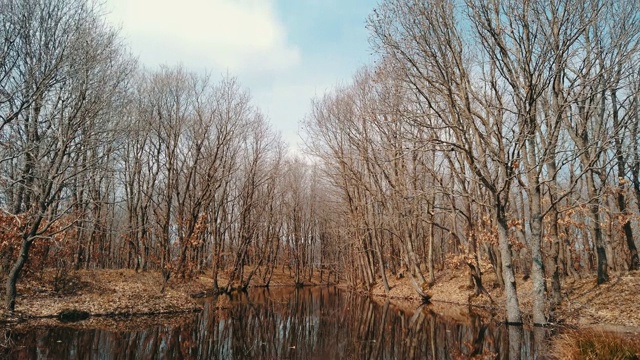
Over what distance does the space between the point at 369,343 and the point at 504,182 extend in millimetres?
6130

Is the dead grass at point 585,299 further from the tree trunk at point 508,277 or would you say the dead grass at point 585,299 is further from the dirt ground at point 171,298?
the tree trunk at point 508,277

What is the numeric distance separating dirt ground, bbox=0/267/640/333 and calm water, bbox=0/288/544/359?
2.33m

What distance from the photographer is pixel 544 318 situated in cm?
1219

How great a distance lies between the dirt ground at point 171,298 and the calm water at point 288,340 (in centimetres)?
233

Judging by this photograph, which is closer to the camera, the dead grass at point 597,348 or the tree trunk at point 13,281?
the dead grass at point 597,348

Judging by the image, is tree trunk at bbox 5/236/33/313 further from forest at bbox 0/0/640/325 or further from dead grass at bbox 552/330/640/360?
dead grass at bbox 552/330/640/360

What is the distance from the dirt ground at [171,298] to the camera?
12.6 meters

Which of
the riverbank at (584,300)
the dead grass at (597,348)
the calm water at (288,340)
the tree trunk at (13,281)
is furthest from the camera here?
the tree trunk at (13,281)

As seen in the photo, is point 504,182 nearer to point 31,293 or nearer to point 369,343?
point 369,343

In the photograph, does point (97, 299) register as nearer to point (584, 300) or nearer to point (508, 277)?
point (508, 277)

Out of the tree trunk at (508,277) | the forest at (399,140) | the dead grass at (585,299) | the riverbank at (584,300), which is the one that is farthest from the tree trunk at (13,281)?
the dead grass at (585,299)

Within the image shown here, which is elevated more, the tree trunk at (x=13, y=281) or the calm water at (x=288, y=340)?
the tree trunk at (x=13, y=281)

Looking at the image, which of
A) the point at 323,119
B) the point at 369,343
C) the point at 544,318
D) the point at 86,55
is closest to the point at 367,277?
the point at 323,119

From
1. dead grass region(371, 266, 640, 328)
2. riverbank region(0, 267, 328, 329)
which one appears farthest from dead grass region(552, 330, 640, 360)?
riverbank region(0, 267, 328, 329)
